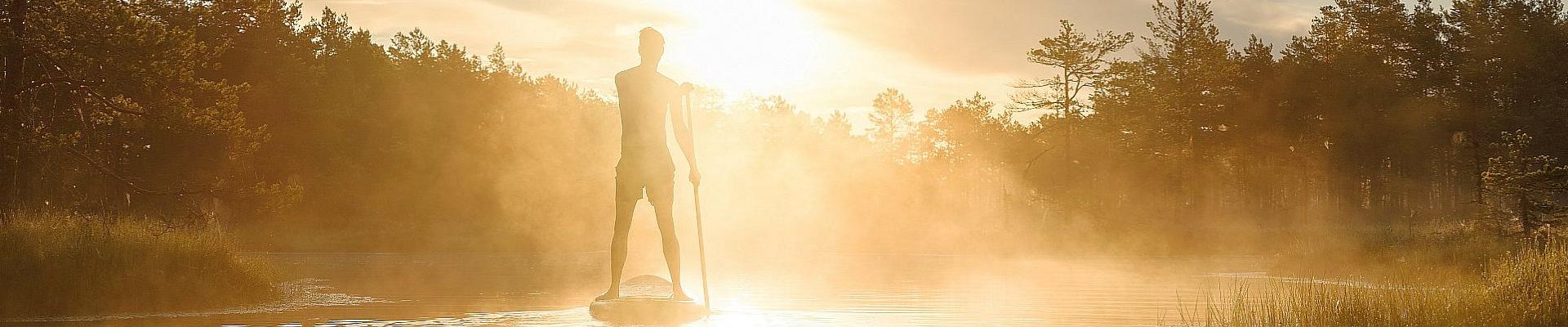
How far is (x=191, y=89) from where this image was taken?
113 ft

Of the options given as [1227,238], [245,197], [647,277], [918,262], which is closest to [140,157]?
[245,197]

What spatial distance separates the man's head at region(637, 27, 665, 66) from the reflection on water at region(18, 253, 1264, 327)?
10.4 feet

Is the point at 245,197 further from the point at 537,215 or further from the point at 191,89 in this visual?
the point at 537,215

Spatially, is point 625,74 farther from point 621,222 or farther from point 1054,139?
point 1054,139

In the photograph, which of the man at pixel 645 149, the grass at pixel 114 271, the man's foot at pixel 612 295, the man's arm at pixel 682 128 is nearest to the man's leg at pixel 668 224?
the man at pixel 645 149

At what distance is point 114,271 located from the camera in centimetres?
1670

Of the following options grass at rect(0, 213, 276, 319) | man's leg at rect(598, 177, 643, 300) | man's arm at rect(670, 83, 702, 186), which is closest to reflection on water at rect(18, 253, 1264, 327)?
man's leg at rect(598, 177, 643, 300)

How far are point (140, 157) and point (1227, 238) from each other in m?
45.8

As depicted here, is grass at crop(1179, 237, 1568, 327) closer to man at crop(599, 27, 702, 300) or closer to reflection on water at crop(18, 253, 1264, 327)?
reflection on water at crop(18, 253, 1264, 327)

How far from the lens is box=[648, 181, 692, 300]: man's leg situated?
14414 millimetres

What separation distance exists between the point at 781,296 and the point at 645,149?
6.28 meters

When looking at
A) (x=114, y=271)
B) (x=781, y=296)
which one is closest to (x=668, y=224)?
(x=781, y=296)

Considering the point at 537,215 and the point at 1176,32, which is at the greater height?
the point at 1176,32

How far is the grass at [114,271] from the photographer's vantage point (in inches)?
619
